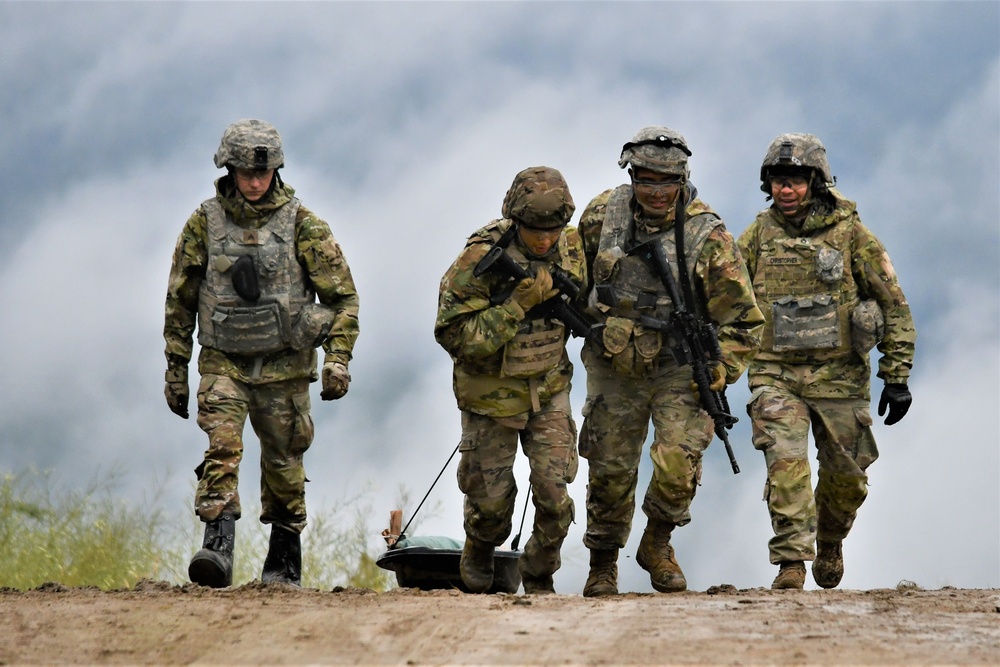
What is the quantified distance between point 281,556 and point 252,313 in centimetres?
161

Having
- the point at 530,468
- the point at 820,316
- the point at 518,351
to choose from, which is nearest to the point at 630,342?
the point at 518,351

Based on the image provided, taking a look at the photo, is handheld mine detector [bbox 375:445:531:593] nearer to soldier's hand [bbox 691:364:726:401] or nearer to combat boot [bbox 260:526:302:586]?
combat boot [bbox 260:526:302:586]

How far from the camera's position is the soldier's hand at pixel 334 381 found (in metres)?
9.88

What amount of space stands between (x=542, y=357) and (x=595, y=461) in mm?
785

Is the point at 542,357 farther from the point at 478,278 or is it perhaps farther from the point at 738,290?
the point at 738,290

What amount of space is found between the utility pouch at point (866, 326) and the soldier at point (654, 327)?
1.60 m

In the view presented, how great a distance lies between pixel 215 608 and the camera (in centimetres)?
869

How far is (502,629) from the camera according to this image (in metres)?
7.85

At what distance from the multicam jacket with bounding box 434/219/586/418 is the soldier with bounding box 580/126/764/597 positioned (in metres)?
0.33

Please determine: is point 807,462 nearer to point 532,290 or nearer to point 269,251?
point 532,290

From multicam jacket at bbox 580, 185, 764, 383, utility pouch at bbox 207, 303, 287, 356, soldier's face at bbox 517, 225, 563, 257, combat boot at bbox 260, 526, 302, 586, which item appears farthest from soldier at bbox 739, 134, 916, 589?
utility pouch at bbox 207, 303, 287, 356

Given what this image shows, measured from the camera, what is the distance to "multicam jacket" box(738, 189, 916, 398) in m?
11.1

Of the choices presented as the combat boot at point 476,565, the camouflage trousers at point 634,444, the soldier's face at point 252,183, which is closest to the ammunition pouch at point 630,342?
the camouflage trousers at point 634,444

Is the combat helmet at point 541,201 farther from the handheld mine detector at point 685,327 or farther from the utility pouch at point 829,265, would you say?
the utility pouch at point 829,265
